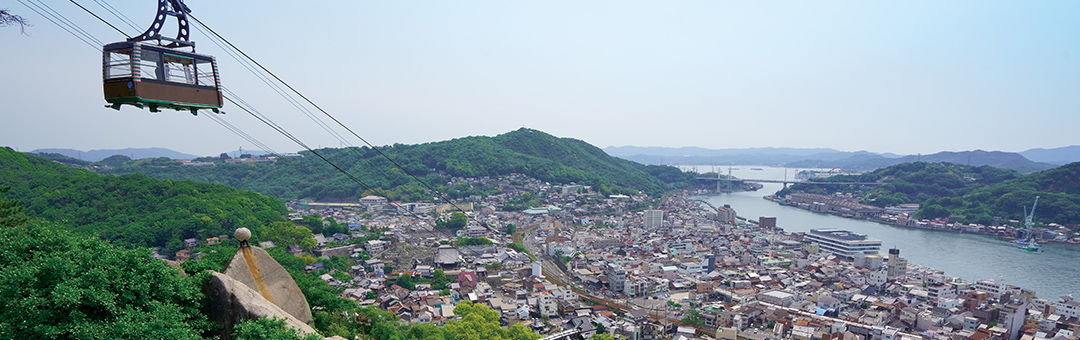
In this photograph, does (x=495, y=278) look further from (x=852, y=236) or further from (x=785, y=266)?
(x=852, y=236)

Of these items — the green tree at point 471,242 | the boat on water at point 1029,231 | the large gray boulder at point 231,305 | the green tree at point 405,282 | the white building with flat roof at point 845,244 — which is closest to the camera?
the large gray boulder at point 231,305

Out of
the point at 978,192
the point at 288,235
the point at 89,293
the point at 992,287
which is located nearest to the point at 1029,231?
the point at 978,192

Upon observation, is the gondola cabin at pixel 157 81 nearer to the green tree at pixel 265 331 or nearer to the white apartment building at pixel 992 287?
the green tree at pixel 265 331

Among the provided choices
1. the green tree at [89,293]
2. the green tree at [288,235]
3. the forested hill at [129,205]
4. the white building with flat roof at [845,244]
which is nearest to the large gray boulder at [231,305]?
the green tree at [89,293]

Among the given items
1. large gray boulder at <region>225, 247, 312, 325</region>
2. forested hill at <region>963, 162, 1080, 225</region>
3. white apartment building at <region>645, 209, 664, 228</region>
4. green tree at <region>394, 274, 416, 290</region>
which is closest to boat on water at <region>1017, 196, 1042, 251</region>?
forested hill at <region>963, 162, 1080, 225</region>

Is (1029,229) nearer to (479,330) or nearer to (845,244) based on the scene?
(845,244)

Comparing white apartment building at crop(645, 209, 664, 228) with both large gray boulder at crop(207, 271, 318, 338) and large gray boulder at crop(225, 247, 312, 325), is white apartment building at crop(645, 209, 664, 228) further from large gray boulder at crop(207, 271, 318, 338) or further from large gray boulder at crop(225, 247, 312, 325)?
large gray boulder at crop(207, 271, 318, 338)
